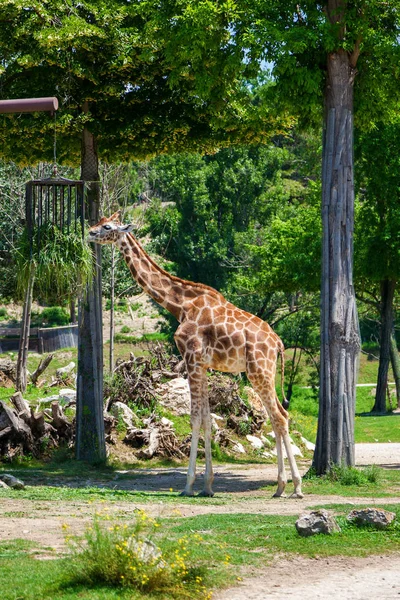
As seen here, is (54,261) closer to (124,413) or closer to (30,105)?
(30,105)

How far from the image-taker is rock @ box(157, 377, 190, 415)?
24.1m

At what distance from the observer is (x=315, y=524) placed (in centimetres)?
1160

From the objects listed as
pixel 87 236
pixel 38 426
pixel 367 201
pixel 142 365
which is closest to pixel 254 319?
pixel 87 236

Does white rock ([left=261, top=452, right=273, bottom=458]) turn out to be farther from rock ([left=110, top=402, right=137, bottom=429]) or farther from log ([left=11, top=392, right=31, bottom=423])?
log ([left=11, top=392, right=31, bottom=423])

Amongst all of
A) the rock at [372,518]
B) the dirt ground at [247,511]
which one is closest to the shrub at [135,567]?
the dirt ground at [247,511]

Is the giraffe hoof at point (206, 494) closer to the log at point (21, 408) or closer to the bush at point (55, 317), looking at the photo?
the log at point (21, 408)

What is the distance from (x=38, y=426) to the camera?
21062 millimetres

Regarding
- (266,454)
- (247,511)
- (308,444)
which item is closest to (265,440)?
(266,454)

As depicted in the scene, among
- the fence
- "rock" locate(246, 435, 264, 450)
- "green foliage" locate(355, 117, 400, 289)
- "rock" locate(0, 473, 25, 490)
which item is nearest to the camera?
"rock" locate(0, 473, 25, 490)

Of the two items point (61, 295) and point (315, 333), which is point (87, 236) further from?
point (315, 333)

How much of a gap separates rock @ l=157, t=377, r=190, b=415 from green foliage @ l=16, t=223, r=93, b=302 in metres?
8.13

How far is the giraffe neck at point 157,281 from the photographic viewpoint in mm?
17609

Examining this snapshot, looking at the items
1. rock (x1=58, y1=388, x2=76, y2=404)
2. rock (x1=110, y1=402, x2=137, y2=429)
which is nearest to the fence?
rock (x1=58, y1=388, x2=76, y2=404)

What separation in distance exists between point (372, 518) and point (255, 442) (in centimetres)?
1183
